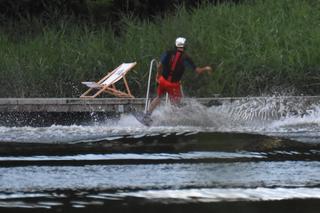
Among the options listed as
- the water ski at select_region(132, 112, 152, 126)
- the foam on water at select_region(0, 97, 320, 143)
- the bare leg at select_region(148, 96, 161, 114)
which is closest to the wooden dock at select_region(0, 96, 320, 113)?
the foam on water at select_region(0, 97, 320, 143)

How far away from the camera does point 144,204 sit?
793 cm

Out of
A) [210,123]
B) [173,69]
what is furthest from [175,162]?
[210,123]

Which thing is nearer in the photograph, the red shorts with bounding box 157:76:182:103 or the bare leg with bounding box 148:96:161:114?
the red shorts with bounding box 157:76:182:103

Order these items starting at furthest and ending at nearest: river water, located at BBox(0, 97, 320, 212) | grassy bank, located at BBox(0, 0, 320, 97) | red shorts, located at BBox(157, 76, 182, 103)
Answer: grassy bank, located at BBox(0, 0, 320, 97) → red shorts, located at BBox(157, 76, 182, 103) → river water, located at BBox(0, 97, 320, 212)

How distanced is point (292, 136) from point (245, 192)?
16.9ft

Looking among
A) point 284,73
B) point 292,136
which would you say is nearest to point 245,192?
point 292,136

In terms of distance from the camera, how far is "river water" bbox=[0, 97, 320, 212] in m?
8.09

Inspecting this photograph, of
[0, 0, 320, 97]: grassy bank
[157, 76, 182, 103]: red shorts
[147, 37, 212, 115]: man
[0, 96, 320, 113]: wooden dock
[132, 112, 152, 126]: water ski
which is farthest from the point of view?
[0, 0, 320, 97]: grassy bank

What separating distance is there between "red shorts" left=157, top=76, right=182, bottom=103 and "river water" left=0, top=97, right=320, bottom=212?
0.32 m

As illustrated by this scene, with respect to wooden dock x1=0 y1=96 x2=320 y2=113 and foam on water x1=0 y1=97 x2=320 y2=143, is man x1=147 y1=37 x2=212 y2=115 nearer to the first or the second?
foam on water x1=0 y1=97 x2=320 y2=143

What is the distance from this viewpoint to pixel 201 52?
1805cm

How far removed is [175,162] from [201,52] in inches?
304

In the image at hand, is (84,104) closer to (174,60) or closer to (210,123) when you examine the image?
(174,60)

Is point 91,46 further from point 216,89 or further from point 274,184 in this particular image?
point 274,184
